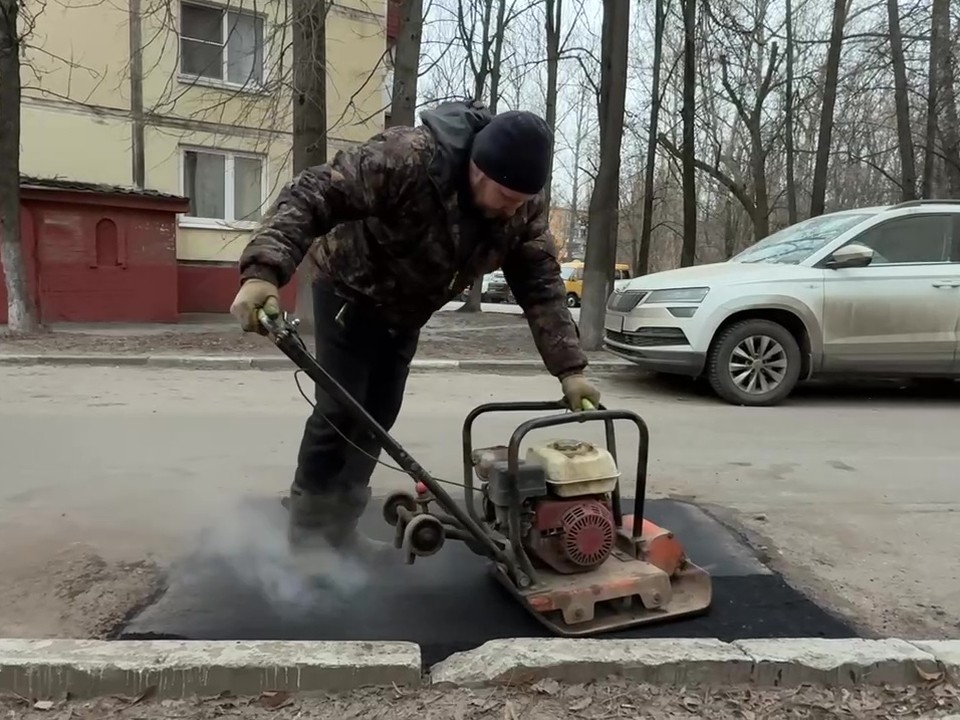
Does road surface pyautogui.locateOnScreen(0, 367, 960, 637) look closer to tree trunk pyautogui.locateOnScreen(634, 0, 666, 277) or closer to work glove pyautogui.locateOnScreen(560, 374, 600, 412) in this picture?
work glove pyautogui.locateOnScreen(560, 374, 600, 412)

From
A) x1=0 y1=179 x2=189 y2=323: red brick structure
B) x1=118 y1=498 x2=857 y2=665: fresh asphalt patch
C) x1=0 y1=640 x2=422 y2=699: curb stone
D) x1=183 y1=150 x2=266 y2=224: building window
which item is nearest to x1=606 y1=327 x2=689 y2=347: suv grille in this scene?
x1=118 y1=498 x2=857 y2=665: fresh asphalt patch

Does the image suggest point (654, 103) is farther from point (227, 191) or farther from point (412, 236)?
point (412, 236)

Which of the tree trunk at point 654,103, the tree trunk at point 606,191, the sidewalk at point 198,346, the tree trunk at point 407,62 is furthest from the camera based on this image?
the tree trunk at point 654,103

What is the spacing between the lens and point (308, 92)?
11195 mm

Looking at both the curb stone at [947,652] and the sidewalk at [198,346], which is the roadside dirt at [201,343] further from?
the curb stone at [947,652]

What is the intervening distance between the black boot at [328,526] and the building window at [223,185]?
565 inches

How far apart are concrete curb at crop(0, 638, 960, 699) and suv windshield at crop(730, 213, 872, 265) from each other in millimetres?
5838

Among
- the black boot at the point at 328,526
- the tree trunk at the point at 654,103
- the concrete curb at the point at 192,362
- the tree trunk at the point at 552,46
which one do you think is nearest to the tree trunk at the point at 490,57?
the tree trunk at the point at 552,46

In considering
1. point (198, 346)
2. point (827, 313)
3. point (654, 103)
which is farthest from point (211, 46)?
point (827, 313)

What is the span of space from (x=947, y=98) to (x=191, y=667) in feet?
55.0

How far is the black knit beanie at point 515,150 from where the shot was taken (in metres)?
2.68

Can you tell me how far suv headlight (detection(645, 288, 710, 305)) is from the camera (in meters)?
7.80

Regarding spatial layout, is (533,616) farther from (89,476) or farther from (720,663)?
(89,476)

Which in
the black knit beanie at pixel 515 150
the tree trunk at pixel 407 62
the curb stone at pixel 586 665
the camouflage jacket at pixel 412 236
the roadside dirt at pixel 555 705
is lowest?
the roadside dirt at pixel 555 705
